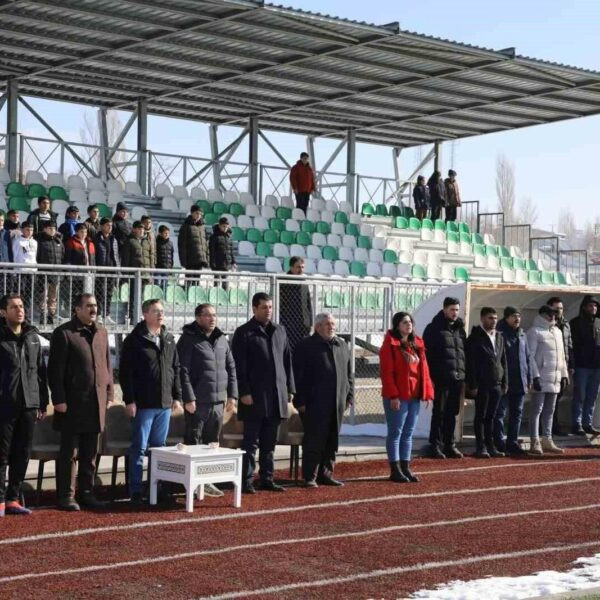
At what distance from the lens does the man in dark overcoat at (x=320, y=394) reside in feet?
42.0

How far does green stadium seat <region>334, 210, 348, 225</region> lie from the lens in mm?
30297

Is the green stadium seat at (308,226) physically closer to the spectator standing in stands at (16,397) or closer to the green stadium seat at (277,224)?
the green stadium seat at (277,224)

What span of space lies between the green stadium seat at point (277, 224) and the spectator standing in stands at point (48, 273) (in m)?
10.7

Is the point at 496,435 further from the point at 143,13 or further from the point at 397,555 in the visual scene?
the point at 143,13

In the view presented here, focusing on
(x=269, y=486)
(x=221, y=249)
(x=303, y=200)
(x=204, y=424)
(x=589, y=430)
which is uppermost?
(x=303, y=200)

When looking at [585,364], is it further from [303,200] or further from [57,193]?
[303,200]

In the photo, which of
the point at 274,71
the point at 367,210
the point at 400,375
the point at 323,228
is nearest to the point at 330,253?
the point at 323,228

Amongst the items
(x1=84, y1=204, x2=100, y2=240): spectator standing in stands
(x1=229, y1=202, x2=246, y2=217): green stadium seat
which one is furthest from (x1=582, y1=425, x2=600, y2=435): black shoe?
(x1=229, y1=202, x2=246, y2=217): green stadium seat

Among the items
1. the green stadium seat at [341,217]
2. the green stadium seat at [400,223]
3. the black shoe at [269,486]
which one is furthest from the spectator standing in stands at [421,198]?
the black shoe at [269,486]

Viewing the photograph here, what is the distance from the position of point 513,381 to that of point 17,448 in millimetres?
7208

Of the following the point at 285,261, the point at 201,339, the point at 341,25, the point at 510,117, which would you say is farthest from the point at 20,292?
the point at 510,117

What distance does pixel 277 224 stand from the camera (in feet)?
92.8

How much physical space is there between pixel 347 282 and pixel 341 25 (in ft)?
22.6

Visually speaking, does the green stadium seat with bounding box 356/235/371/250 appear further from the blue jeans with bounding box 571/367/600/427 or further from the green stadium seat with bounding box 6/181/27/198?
the blue jeans with bounding box 571/367/600/427
